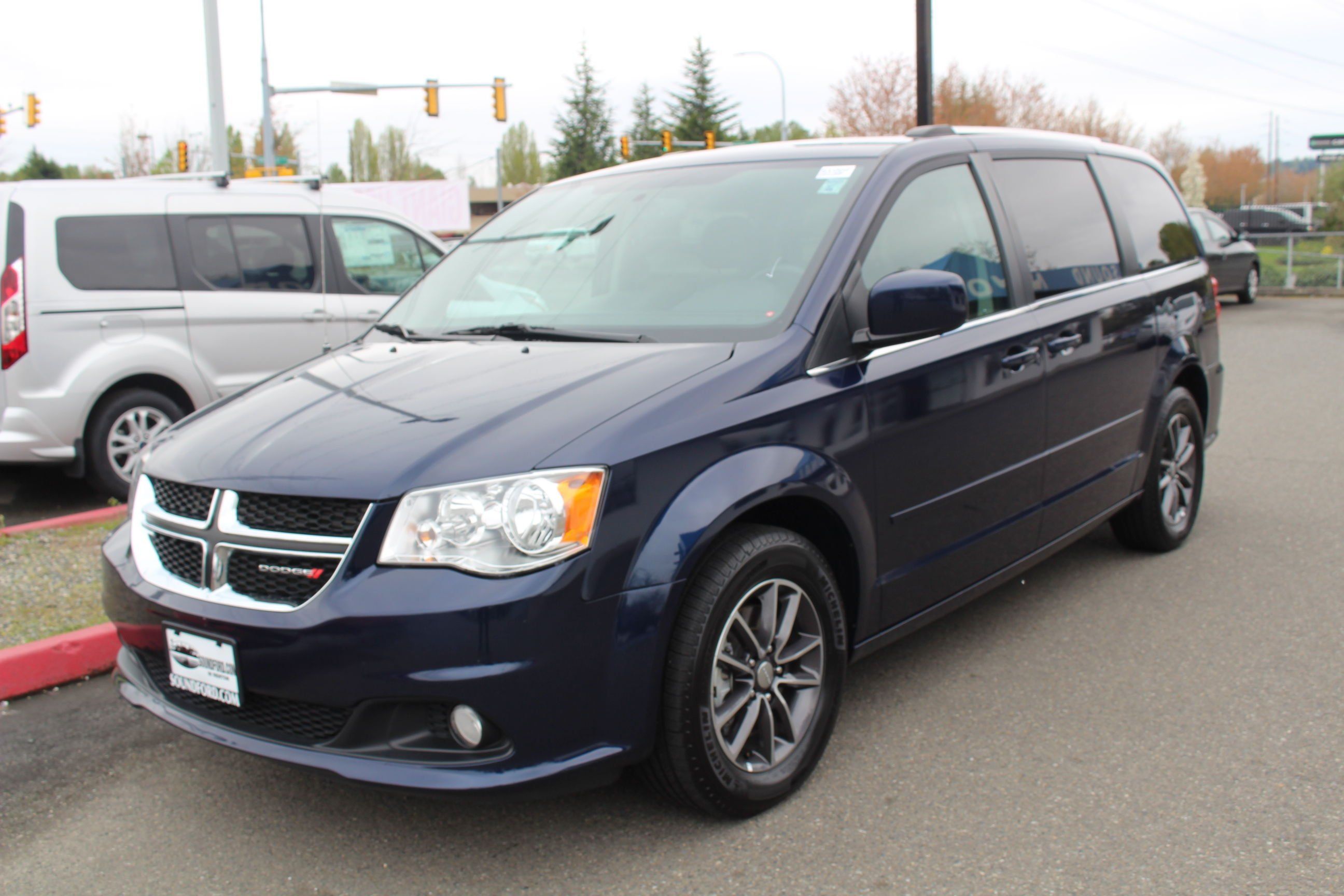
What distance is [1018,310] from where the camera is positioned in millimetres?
4078

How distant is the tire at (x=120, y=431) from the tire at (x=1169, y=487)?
5336 mm

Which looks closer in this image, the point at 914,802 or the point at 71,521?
the point at 914,802

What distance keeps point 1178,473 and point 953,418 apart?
7.49 feet

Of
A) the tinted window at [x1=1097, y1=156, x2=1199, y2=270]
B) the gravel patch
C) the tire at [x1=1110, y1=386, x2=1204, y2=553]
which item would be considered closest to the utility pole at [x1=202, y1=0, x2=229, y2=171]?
the gravel patch

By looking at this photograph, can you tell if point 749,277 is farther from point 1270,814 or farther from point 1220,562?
point 1220,562

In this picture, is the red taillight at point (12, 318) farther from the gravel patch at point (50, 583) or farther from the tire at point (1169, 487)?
the tire at point (1169, 487)

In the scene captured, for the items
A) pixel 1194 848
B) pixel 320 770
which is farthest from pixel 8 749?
pixel 1194 848

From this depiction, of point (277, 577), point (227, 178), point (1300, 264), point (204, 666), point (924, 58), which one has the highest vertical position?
point (924, 58)

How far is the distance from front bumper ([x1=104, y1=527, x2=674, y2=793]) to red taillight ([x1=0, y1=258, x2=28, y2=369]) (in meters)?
4.82

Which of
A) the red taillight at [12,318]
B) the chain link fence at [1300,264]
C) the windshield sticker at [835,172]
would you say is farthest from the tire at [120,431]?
the chain link fence at [1300,264]

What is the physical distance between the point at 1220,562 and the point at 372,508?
164 inches

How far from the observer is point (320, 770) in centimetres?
265

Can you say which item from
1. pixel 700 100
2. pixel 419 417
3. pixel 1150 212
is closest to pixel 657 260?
pixel 419 417

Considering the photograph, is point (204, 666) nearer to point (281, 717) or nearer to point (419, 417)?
point (281, 717)
